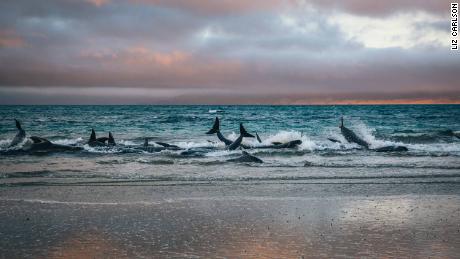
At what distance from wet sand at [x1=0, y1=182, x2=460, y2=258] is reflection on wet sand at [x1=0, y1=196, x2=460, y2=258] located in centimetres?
1

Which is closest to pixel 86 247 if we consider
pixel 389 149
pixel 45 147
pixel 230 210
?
pixel 230 210

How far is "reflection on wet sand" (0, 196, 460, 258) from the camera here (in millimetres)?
4965

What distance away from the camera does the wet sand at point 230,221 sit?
5004 millimetres

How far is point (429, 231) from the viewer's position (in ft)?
18.8

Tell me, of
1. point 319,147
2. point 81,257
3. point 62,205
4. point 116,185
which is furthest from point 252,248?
point 319,147

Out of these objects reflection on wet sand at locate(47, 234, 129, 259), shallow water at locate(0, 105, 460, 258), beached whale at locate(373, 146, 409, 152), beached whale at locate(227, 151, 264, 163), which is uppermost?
reflection on wet sand at locate(47, 234, 129, 259)

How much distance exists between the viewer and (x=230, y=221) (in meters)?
6.30

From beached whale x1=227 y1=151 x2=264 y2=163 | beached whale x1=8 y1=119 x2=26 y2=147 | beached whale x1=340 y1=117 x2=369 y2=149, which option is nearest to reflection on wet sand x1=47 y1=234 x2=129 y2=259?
beached whale x1=227 y1=151 x2=264 y2=163

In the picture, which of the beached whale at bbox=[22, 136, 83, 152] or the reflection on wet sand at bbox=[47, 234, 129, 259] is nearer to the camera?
the reflection on wet sand at bbox=[47, 234, 129, 259]

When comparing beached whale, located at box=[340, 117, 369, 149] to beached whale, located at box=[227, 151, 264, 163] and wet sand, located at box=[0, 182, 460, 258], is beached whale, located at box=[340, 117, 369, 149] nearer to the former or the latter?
beached whale, located at box=[227, 151, 264, 163]

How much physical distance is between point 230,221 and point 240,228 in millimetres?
416

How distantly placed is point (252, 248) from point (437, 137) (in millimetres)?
24002

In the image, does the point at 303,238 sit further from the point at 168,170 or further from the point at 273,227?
the point at 168,170

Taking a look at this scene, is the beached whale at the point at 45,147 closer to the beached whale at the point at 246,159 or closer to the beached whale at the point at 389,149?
the beached whale at the point at 246,159
